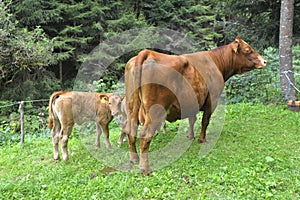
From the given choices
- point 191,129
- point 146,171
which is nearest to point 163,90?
point 146,171

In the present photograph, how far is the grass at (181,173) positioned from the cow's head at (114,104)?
81 centimetres

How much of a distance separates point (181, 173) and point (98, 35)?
12440 millimetres

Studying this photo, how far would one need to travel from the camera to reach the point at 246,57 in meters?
6.32

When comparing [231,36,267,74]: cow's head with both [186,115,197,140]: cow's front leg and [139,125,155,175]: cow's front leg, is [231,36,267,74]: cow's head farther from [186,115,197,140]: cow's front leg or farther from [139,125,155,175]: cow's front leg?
[139,125,155,175]: cow's front leg

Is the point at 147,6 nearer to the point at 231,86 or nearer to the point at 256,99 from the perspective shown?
the point at 231,86

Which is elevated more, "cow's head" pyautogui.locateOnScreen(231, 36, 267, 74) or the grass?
"cow's head" pyautogui.locateOnScreen(231, 36, 267, 74)

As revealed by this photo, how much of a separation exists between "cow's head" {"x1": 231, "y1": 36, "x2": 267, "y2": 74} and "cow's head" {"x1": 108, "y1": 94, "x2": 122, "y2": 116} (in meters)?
2.74

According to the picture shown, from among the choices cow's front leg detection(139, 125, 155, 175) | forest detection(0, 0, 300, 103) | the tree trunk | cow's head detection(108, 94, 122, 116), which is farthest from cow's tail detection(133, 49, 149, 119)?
the tree trunk

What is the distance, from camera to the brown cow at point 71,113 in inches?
205

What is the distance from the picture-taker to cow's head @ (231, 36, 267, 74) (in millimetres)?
6242

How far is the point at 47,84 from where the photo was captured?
13344 millimetres

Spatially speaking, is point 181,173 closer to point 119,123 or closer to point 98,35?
point 119,123

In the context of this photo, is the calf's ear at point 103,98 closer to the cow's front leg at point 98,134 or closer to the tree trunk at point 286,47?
the cow's front leg at point 98,134

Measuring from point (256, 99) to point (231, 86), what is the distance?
1.25 metres
